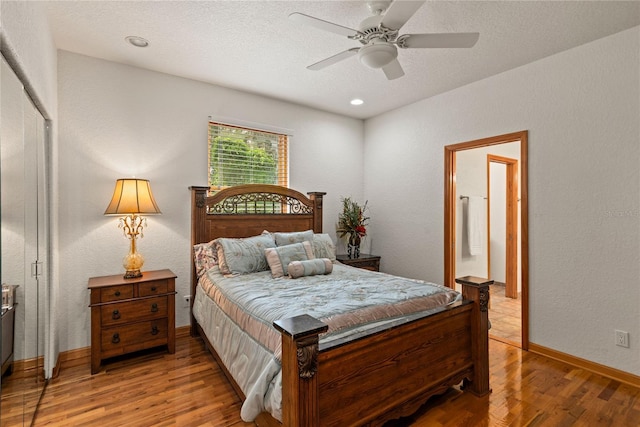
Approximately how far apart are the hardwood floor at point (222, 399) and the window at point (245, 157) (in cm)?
194

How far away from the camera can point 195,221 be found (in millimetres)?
3342

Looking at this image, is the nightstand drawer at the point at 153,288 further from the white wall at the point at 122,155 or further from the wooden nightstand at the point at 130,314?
the white wall at the point at 122,155

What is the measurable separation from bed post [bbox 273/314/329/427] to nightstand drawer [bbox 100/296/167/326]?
187 cm

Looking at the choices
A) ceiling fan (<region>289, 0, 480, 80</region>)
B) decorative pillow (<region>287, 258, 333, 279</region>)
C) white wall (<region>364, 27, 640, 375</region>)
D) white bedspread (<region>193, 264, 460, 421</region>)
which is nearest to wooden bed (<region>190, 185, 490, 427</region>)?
white bedspread (<region>193, 264, 460, 421</region>)

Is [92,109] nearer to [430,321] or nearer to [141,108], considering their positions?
[141,108]

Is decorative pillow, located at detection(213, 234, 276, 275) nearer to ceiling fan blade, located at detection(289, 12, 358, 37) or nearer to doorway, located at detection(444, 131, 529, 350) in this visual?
ceiling fan blade, located at detection(289, 12, 358, 37)

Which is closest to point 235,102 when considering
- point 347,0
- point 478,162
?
point 347,0

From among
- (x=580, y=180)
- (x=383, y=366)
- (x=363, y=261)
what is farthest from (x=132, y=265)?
(x=580, y=180)

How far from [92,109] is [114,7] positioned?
1089 millimetres

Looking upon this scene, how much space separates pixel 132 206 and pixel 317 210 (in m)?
2.11

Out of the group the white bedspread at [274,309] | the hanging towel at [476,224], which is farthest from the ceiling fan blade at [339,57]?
the hanging towel at [476,224]

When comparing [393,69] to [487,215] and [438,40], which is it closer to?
[438,40]

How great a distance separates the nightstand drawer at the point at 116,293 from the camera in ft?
8.58

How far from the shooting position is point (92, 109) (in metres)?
2.95
